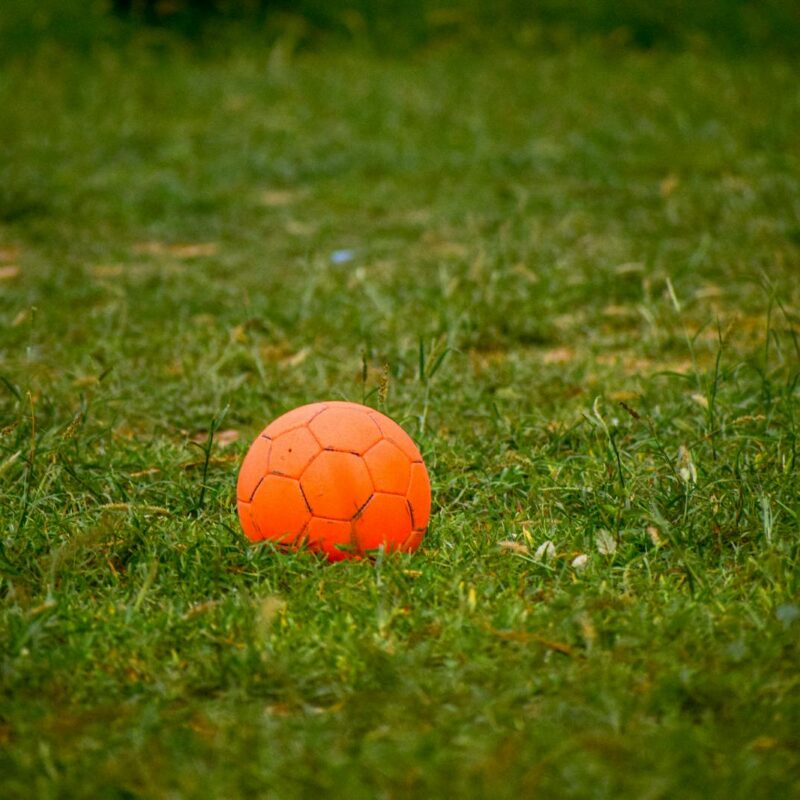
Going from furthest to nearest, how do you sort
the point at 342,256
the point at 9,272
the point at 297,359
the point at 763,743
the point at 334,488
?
the point at 342,256 < the point at 9,272 < the point at 297,359 < the point at 334,488 < the point at 763,743

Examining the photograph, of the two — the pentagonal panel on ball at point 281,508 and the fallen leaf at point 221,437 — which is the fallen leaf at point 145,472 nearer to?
the fallen leaf at point 221,437

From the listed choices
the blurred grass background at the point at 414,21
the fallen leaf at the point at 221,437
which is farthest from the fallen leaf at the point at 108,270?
the blurred grass background at the point at 414,21

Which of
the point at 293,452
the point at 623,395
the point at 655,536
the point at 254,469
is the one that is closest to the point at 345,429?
the point at 293,452

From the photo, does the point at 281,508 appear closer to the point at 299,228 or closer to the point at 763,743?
A: the point at 763,743

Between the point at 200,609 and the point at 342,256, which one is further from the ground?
the point at 200,609

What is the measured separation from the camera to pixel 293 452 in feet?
8.71

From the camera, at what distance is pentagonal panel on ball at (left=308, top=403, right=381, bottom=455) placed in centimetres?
266

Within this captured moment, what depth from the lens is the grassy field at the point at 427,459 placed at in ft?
6.63

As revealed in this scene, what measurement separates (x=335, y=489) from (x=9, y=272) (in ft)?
11.8

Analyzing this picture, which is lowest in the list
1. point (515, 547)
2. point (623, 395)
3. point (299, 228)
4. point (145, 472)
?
point (299, 228)

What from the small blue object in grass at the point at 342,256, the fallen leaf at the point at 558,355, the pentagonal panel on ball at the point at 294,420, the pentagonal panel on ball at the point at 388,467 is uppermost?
the pentagonal panel on ball at the point at 294,420

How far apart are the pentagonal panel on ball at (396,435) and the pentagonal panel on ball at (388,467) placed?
3cm

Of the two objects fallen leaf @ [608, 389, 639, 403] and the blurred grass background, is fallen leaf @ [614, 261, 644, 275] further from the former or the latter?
the blurred grass background

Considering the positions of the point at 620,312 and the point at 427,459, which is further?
the point at 620,312
